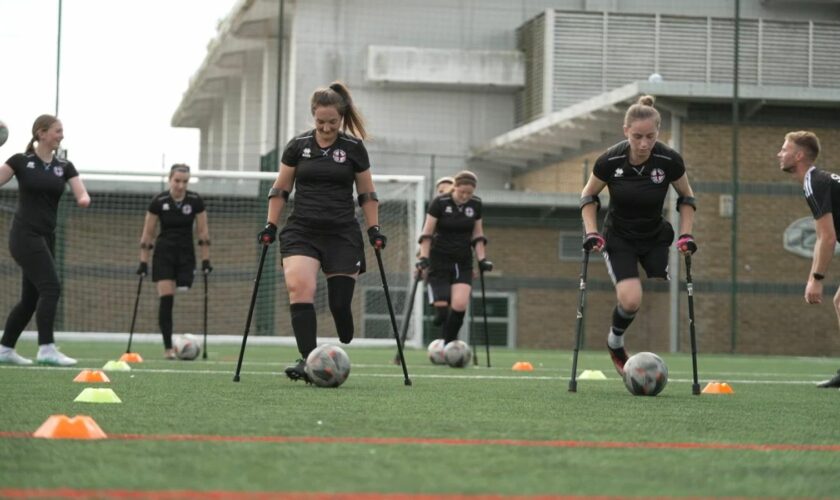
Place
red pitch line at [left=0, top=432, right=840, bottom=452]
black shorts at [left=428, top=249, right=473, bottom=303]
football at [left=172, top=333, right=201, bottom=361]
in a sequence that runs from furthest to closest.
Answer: black shorts at [left=428, top=249, right=473, bottom=303] → football at [left=172, top=333, right=201, bottom=361] → red pitch line at [left=0, top=432, right=840, bottom=452]

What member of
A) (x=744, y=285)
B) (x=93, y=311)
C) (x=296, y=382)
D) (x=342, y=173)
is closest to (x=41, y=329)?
(x=296, y=382)

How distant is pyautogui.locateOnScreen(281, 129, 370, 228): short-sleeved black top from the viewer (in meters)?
9.88

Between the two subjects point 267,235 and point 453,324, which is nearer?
point 267,235

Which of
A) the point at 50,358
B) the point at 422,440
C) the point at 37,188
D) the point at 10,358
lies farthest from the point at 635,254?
the point at 10,358

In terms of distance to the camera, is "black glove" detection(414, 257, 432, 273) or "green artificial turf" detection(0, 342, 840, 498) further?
"black glove" detection(414, 257, 432, 273)

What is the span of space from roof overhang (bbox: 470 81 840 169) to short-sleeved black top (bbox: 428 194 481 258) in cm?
1288

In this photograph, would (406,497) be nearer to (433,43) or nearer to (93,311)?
(93,311)

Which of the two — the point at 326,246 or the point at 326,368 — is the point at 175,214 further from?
the point at 326,368

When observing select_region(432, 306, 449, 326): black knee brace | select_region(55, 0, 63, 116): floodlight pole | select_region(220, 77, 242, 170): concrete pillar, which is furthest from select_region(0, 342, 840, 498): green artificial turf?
select_region(220, 77, 242, 170): concrete pillar

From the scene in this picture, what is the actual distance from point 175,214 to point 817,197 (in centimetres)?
794

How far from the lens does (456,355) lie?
1509 centimetres

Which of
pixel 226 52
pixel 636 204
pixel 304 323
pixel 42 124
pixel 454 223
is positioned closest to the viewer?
pixel 304 323

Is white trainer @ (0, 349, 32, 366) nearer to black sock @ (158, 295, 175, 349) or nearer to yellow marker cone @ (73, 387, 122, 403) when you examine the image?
black sock @ (158, 295, 175, 349)

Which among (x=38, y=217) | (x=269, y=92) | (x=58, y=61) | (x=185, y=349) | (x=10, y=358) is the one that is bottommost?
(x=185, y=349)
